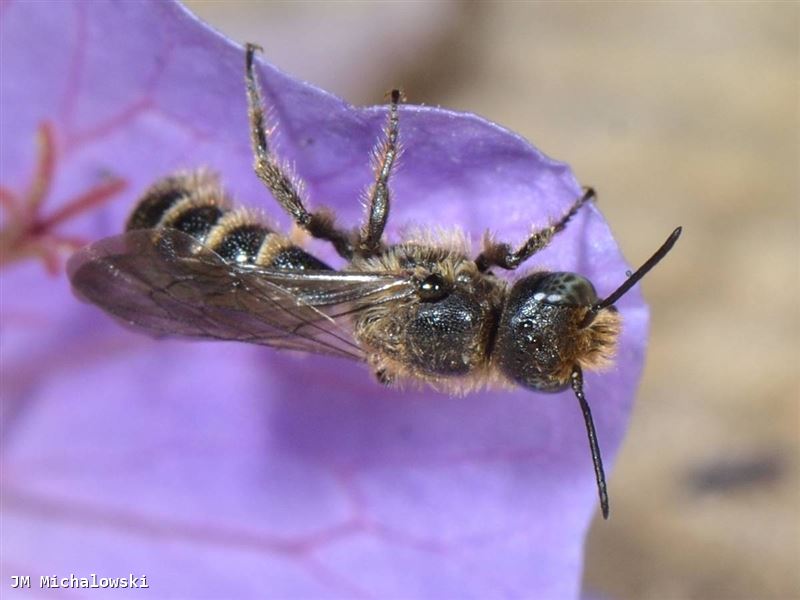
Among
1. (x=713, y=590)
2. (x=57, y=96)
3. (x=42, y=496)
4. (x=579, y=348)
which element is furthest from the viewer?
(x=713, y=590)

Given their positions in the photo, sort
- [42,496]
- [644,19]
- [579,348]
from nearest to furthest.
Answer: [579,348]
[42,496]
[644,19]

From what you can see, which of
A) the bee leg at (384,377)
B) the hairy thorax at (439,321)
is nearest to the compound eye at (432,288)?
the hairy thorax at (439,321)

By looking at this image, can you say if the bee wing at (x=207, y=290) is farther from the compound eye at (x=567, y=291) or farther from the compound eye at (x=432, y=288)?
the compound eye at (x=567, y=291)

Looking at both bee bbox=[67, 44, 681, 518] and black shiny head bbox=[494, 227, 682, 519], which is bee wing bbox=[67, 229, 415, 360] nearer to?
bee bbox=[67, 44, 681, 518]

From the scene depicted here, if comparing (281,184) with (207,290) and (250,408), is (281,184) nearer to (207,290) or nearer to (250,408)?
(207,290)

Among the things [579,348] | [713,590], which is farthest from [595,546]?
[579,348]

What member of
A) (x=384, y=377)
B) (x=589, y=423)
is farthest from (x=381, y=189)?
(x=589, y=423)

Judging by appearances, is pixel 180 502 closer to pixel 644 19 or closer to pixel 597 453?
pixel 597 453

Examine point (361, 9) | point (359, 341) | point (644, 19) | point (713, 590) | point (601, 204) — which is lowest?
point (359, 341)
